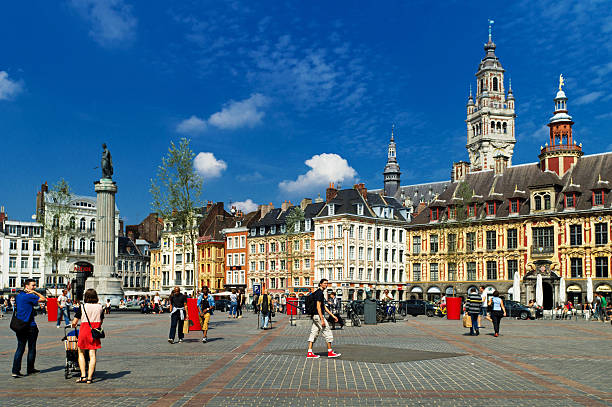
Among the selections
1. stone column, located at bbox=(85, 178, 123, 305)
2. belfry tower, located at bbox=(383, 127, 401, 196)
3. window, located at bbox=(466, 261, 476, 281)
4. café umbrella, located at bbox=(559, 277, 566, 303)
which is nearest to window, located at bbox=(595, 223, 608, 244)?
café umbrella, located at bbox=(559, 277, 566, 303)

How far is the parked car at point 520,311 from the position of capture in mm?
44719

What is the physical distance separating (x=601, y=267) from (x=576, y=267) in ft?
6.93

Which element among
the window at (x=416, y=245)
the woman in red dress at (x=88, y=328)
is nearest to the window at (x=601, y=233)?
the window at (x=416, y=245)

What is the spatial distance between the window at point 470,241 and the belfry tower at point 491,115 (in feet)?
229

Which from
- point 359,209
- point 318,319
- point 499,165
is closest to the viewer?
point 318,319

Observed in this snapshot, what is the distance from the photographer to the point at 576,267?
6031 centimetres

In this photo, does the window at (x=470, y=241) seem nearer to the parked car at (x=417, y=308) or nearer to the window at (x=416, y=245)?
the window at (x=416, y=245)

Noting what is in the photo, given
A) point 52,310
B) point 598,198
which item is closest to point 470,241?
point 598,198

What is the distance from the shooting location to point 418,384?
11977 millimetres

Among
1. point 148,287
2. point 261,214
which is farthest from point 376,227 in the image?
point 148,287

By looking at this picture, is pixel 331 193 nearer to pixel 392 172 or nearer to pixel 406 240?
pixel 406 240

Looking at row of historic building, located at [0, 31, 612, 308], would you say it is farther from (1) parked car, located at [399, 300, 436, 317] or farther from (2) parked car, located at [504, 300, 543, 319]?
(1) parked car, located at [399, 300, 436, 317]

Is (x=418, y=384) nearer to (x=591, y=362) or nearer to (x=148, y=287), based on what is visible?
(x=591, y=362)

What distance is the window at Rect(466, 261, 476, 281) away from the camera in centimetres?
6819
